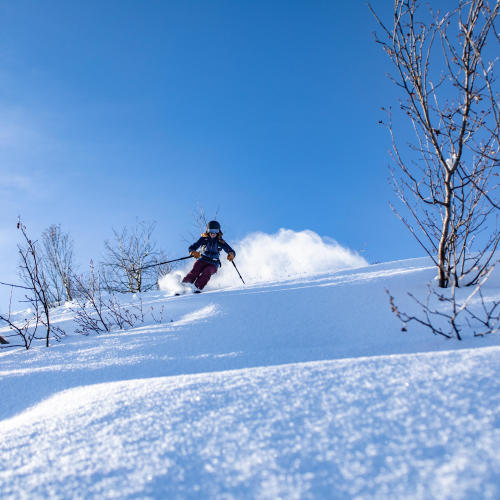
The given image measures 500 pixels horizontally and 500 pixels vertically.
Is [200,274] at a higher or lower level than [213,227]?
lower

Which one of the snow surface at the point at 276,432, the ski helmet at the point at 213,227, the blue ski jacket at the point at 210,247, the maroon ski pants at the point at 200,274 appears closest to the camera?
the snow surface at the point at 276,432

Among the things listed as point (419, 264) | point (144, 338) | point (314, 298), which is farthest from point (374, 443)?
point (419, 264)

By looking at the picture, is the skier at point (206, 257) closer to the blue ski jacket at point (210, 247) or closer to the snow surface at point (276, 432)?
the blue ski jacket at point (210, 247)

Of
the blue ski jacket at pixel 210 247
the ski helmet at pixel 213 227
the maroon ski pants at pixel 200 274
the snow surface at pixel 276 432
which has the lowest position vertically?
the snow surface at pixel 276 432

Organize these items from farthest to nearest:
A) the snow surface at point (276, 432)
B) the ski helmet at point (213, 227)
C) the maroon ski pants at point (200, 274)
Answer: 1. the ski helmet at point (213, 227)
2. the maroon ski pants at point (200, 274)
3. the snow surface at point (276, 432)

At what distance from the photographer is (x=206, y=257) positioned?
7551mm

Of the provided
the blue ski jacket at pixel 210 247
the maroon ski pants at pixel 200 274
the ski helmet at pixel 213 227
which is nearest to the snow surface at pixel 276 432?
the maroon ski pants at pixel 200 274

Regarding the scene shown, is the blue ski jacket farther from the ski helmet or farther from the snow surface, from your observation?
the snow surface

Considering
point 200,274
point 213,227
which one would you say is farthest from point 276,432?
point 213,227

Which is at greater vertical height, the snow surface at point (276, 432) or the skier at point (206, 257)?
the skier at point (206, 257)

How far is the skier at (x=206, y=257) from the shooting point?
722cm

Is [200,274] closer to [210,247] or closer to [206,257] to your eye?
[206,257]

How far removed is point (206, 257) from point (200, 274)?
42 cm

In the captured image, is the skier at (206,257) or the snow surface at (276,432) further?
the skier at (206,257)
